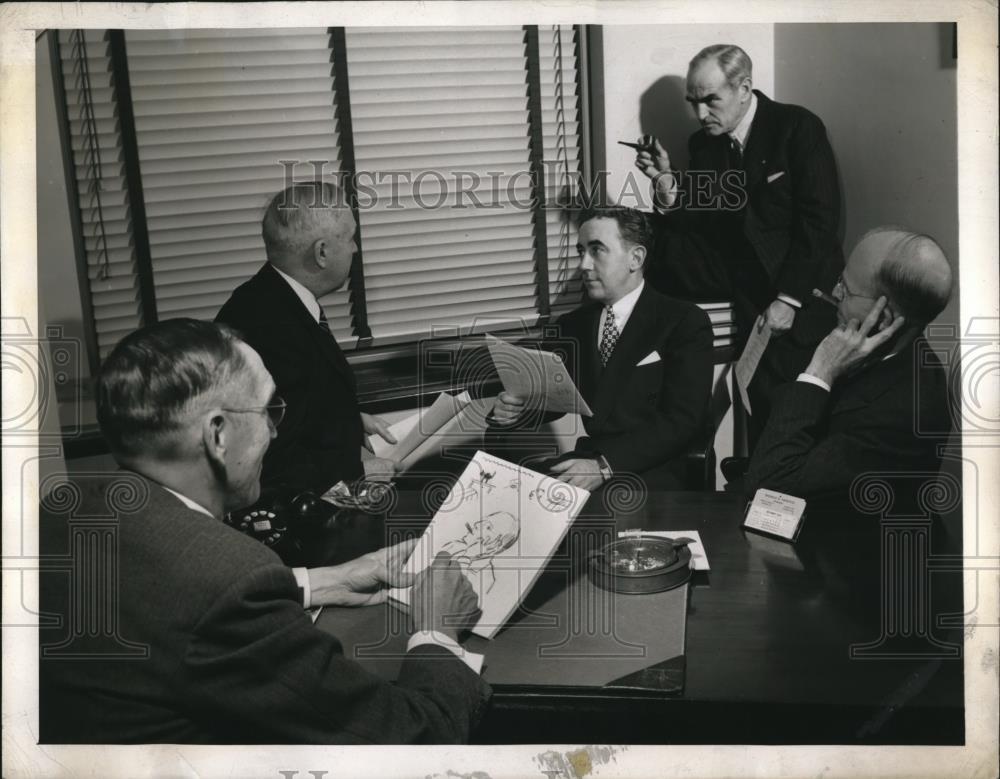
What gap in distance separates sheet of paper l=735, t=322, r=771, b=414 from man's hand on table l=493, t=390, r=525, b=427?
1.81 feet

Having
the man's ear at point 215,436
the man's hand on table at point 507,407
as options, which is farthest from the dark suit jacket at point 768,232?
the man's ear at point 215,436

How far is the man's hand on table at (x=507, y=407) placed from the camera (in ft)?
7.09

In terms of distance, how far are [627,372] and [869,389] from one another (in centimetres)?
57

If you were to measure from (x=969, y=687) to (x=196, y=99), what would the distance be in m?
2.11

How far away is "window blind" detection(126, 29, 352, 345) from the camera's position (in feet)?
6.47

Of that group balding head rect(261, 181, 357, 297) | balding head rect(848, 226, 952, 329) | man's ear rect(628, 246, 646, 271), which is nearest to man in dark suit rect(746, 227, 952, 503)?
balding head rect(848, 226, 952, 329)

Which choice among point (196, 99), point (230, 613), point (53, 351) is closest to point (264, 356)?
point (53, 351)

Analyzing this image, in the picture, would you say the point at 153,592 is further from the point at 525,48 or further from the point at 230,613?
the point at 525,48

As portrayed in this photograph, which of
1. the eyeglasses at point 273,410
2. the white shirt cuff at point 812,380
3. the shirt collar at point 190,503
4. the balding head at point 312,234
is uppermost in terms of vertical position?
the balding head at point 312,234

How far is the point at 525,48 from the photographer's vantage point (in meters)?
Answer: 2.04

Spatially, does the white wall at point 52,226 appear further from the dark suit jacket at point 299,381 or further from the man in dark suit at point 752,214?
the man in dark suit at point 752,214

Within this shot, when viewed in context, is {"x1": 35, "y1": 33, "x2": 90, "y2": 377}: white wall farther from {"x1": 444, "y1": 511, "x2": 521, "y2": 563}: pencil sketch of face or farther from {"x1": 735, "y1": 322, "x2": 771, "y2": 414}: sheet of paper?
{"x1": 735, "y1": 322, "x2": 771, "y2": 414}: sheet of paper

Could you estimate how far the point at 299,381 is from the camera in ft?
6.85

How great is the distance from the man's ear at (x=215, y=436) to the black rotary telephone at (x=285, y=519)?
327 mm
